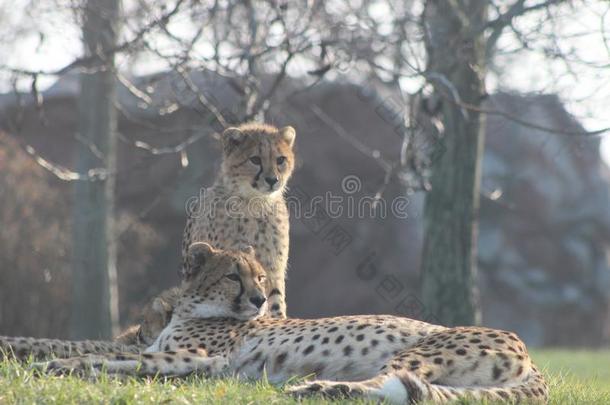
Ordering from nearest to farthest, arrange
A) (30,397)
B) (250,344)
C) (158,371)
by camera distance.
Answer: (30,397) → (158,371) → (250,344)

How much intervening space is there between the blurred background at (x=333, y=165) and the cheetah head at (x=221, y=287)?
59.5 inches

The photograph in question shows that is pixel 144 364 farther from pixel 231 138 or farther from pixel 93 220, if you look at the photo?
pixel 93 220

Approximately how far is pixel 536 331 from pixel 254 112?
10151 mm

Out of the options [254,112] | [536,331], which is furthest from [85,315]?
[536,331]

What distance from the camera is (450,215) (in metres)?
8.28

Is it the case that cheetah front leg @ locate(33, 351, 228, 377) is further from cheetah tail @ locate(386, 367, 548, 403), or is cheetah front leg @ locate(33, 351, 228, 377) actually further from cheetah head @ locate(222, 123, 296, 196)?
cheetah head @ locate(222, 123, 296, 196)

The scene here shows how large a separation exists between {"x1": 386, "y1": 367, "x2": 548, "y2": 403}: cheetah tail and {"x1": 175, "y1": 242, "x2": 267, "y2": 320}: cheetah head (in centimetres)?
155

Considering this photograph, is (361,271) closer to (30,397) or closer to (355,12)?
(355,12)

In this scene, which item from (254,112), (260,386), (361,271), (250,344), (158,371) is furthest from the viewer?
(361,271)

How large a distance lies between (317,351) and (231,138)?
9.31 ft

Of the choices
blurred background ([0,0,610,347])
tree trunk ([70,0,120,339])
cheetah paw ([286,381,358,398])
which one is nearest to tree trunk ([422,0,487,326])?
blurred background ([0,0,610,347])

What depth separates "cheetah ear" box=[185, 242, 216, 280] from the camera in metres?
5.71

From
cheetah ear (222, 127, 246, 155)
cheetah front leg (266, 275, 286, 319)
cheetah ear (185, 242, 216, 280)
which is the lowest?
cheetah front leg (266, 275, 286, 319)

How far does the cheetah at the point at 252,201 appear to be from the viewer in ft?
22.7
